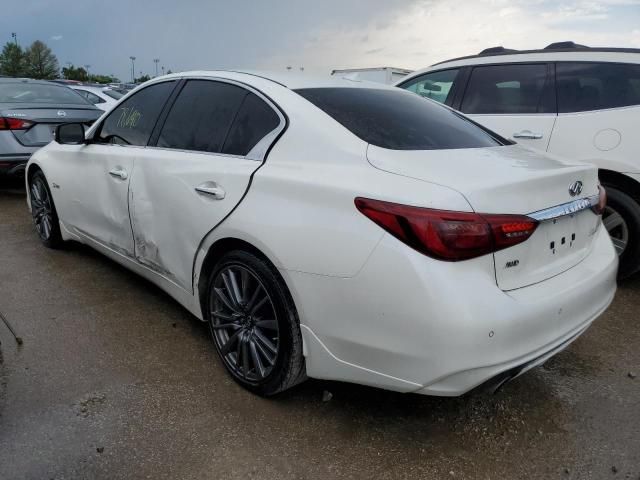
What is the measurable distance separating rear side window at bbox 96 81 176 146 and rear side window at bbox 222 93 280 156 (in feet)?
2.66

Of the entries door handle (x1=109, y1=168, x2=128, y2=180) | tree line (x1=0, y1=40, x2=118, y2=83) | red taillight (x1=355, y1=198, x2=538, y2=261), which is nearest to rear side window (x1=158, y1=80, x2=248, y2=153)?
door handle (x1=109, y1=168, x2=128, y2=180)

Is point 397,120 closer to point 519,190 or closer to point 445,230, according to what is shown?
point 519,190

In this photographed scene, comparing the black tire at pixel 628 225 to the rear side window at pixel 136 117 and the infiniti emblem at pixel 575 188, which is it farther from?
the rear side window at pixel 136 117

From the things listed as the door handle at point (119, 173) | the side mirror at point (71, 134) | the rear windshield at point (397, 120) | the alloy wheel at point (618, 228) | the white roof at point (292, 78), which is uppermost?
the white roof at point (292, 78)

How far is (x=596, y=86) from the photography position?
4.08 metres

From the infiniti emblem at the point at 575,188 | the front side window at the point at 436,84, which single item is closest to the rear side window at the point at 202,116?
the infiniti emblem at the point at 575,188

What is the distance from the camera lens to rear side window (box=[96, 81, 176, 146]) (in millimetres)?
Result: 3322

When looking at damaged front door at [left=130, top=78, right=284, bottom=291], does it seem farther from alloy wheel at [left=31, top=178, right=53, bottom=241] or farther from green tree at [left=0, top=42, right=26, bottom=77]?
green tree at [left=0, top=42, right=26, bottom=77]

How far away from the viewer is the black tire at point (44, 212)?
446 centimetres

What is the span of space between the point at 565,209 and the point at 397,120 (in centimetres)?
87

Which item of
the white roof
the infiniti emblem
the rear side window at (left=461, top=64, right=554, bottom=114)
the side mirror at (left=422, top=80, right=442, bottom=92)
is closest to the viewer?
the infiniti emblem

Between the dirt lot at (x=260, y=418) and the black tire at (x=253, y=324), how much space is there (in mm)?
148

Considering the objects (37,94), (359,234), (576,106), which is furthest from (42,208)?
(576,106)

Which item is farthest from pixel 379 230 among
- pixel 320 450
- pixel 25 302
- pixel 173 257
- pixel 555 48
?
pixel 555 48
